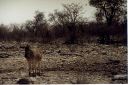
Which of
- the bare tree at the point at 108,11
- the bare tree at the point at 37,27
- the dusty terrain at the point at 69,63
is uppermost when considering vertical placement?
the bare tree at the point at 108,11

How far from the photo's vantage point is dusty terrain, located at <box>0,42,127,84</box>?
18.3ft

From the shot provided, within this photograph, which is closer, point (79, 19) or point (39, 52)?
point (39, 52)

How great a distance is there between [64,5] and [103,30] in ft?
2.75

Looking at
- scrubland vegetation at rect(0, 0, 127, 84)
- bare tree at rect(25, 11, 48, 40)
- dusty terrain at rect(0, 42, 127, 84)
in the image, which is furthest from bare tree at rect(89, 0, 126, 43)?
bare tree at rect(25, 11, 48, 40)

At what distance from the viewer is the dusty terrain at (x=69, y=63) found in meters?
5.58

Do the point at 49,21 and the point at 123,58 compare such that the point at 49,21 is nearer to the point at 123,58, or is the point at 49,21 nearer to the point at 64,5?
the point at 64,5

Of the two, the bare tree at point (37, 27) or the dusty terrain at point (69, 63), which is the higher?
the bare tree at point (37, 27)

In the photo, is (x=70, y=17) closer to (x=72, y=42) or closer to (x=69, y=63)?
(x=72, y=42)

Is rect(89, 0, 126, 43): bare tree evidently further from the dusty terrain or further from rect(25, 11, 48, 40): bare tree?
rect(25, 11, 48, 40): bare tree

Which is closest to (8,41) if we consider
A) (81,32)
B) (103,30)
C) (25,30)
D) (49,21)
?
(25,30)

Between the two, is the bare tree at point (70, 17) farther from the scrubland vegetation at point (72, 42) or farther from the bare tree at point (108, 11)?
the bare tree at point (108, 11)

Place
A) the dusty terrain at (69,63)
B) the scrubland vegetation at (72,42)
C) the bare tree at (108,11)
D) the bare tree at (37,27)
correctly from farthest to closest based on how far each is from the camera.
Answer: the bare tree at (108,11), the bare tree at (37,27), the scrubland vegetation at (72,42), the dusty terrain at (69,63)

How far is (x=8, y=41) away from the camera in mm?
6414

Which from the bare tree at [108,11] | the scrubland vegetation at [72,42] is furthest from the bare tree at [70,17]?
the bare tree at [108,11]
